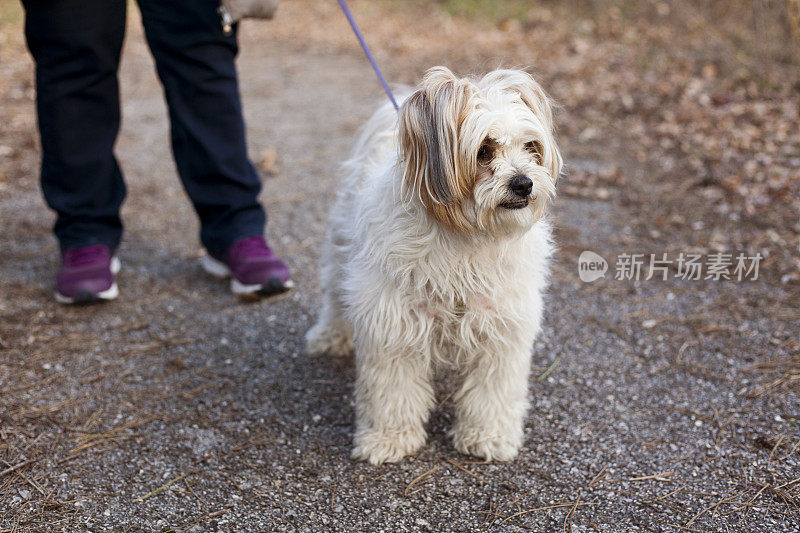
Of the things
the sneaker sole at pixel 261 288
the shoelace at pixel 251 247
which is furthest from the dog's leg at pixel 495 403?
the shoelace at pixel 251 247

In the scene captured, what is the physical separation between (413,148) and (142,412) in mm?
1660

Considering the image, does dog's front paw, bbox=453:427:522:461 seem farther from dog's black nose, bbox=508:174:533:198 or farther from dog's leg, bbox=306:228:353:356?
dog's black nose, bbox=508:174:533:198

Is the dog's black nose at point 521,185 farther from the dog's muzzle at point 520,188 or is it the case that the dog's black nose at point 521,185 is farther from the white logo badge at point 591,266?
the white logo badge at point 591,266

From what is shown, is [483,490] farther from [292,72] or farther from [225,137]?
[292,72]

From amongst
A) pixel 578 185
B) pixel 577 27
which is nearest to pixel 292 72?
pixel 577 27

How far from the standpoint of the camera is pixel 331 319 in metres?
3.29

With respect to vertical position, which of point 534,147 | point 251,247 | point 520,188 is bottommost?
point 251,247

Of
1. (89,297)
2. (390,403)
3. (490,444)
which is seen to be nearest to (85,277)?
(89,297)

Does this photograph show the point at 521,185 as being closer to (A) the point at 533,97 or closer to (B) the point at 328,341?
(A) the point at 533,97

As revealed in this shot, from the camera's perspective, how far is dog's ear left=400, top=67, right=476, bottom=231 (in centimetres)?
222

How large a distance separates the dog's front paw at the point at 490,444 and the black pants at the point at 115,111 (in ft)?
5.82

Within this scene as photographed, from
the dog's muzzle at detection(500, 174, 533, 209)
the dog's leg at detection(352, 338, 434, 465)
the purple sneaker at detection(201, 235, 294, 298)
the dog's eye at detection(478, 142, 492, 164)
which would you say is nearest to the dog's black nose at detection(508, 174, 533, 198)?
the dog's muzzle at detection(500, 174, 533, 209)

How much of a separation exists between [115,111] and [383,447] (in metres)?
2.32

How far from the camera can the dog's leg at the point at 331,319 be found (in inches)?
122
